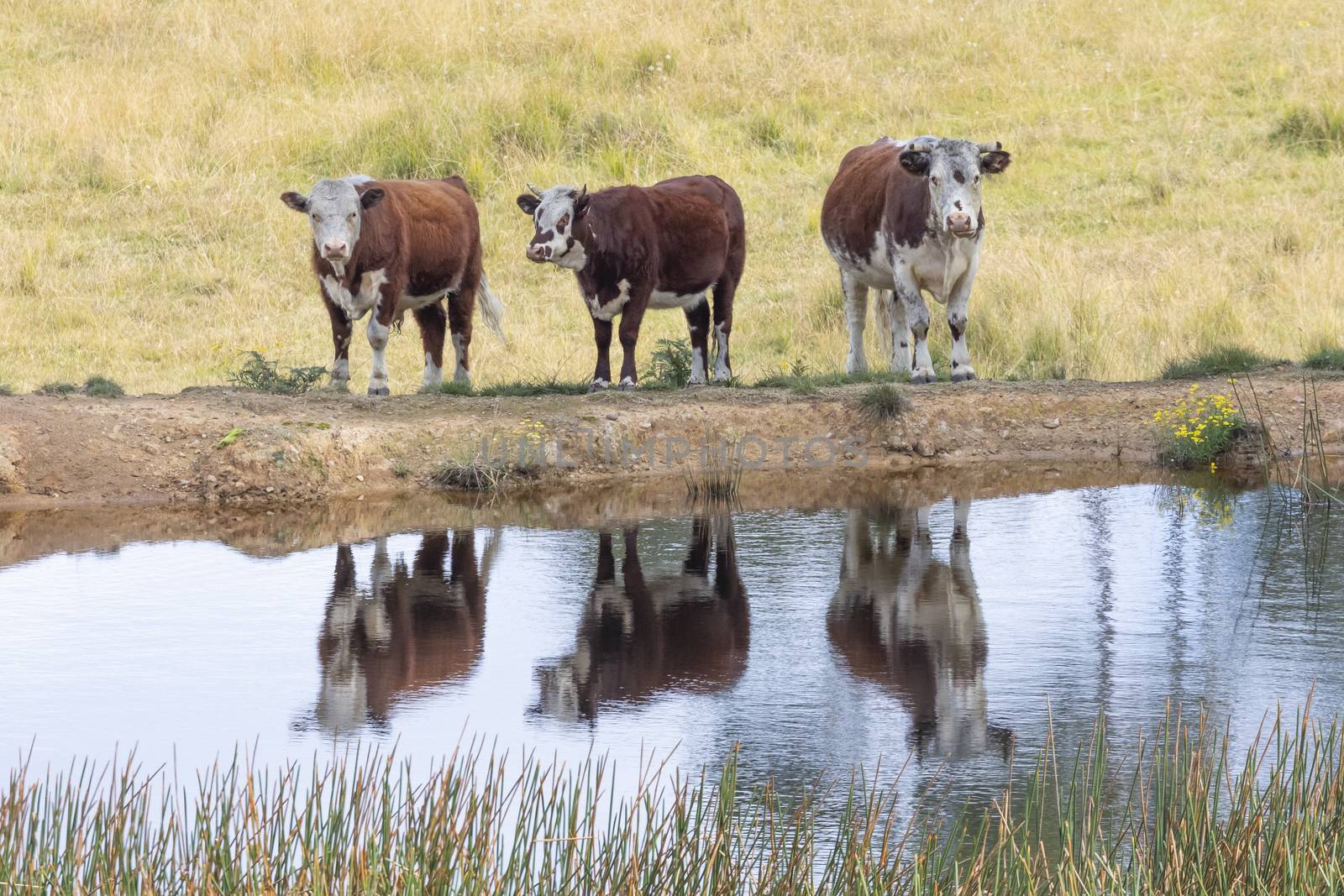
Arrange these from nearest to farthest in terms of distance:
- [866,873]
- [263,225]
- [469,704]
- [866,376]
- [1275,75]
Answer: [866,873], [469,704], [866,376], [263,225], [1275,75]

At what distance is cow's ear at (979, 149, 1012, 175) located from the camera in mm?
13703

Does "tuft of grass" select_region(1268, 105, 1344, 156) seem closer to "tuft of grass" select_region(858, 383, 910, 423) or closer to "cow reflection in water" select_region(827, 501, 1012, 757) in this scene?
"tuft of grass" select_region(858, 383, 910, 423)

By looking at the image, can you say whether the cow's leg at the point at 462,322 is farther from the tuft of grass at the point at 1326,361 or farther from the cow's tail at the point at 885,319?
the tuft of grass at the point at 1326,361

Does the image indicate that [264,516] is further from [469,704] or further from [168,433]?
[469,704]

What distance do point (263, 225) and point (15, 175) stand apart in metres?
3.38

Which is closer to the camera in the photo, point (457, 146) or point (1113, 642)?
point (1113, 642)

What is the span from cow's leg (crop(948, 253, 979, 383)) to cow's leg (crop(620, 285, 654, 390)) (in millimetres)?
2304

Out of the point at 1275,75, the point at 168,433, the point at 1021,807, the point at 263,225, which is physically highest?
the point at 1275,75

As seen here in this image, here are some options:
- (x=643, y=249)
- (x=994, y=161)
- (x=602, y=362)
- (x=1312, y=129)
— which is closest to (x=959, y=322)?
(x=994, y=161)

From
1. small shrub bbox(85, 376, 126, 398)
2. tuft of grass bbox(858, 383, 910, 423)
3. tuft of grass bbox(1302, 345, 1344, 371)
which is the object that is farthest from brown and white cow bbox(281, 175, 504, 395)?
tuft of grass bbox(1302, 345, 1344, 371)

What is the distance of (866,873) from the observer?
5.09m

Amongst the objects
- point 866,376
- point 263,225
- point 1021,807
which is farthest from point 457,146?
point 1021,807

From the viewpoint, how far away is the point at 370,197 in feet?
44.8

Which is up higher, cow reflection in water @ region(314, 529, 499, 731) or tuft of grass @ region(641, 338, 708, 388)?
tuft of grass @ region(641, 338, 708, 388)
